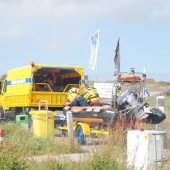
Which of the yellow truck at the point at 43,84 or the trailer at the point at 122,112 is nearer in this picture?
the trailer at the point at 122,112

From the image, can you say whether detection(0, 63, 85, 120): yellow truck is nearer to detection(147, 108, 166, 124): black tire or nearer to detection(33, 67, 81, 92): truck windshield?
detection(33, 67, 81, 92): truck windshield

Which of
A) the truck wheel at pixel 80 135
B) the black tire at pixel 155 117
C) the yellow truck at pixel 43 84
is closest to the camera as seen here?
the black tire at pixel 155 117

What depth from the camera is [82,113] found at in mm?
17109

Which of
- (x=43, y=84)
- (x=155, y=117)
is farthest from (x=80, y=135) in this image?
(x=43, y=84)

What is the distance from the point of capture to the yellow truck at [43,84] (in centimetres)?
2412

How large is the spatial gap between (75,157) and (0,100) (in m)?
17.9

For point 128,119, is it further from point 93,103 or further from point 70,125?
point 93,103

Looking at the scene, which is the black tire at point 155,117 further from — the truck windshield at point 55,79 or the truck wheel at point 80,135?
the truck windshield at point 55,79

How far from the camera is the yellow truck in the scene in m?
24.1

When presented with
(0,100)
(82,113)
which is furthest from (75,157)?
(0,100)

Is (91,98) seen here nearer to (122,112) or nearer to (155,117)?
(122,112)

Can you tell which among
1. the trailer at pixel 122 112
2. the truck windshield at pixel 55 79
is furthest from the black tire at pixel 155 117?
the truck windshield at pixel 55 79

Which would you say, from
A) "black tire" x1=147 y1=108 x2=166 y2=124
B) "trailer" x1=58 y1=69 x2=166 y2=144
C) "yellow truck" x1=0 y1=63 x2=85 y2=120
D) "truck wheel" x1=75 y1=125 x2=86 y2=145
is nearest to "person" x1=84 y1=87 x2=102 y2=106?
"trailer" x1=58 y1=69 x2=166 y2=144

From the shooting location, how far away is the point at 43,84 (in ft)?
81.3
